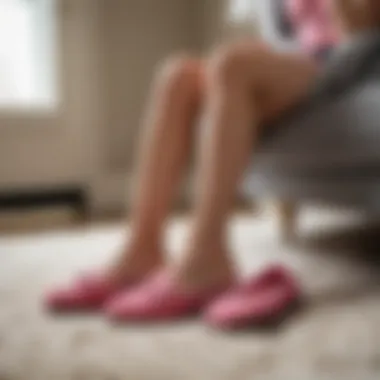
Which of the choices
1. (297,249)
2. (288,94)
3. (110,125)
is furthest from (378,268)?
(110,125)

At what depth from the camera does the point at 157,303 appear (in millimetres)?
1181

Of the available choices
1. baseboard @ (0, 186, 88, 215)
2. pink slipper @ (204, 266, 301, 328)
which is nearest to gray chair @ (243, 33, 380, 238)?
pink slipper @ (204, 266, 301, 328)

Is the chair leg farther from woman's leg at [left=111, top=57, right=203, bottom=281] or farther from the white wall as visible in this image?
the white wall

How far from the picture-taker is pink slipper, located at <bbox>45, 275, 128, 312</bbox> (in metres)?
1.25

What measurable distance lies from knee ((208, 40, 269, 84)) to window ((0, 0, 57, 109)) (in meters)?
1.40

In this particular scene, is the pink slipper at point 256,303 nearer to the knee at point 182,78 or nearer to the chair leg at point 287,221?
the knee at point 182,78

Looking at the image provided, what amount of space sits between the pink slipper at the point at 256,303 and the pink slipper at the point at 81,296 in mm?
182

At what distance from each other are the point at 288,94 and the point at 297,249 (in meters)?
0.54

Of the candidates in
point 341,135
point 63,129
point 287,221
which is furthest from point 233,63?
point 63,129

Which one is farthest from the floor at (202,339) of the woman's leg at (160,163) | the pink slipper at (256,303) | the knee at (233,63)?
the knee at (233,63)

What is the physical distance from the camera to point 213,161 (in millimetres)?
1224

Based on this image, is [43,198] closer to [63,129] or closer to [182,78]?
[63,129]

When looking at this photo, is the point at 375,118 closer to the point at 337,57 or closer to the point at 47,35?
the point at 337,57

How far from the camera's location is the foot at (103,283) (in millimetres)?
1250
